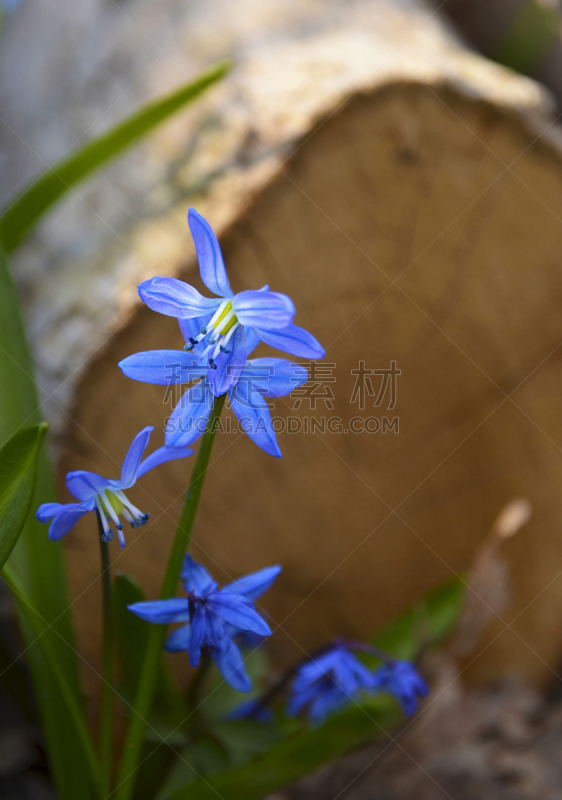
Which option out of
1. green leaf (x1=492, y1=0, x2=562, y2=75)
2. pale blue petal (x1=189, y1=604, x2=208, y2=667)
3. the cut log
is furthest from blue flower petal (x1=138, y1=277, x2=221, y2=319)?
green leaf (x1=492, y1=0, x2=562, y2=75)

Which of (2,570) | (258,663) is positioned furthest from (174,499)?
(2,570)

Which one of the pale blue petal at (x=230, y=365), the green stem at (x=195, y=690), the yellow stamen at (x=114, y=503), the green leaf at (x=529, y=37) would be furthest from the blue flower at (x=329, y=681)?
the green leaf at (x=529, y=37)

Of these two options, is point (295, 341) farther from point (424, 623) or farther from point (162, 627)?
point (424, 623)

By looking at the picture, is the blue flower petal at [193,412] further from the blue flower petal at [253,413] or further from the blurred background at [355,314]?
the blurred background at [355,314]

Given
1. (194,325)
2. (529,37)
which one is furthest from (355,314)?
(529,37)

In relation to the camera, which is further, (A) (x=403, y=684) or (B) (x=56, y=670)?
(A) (x=403, y=684)

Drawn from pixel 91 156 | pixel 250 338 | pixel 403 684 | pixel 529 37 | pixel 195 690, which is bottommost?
pixel 403 684
